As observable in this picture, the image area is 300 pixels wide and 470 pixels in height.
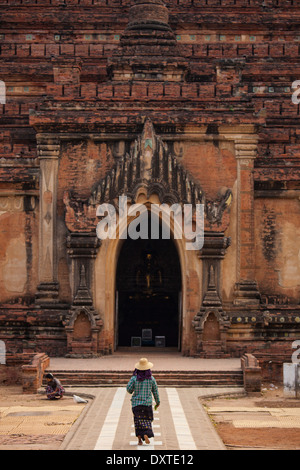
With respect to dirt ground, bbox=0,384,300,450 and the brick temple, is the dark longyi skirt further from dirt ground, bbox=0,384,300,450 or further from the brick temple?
the brick temple

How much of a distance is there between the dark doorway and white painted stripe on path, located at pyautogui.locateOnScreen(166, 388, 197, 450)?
7367 millimetres

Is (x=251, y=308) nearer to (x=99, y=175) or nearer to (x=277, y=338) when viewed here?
(x=277, y=338)

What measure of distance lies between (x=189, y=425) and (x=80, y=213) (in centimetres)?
942

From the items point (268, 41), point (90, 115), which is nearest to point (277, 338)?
point (90, 115)

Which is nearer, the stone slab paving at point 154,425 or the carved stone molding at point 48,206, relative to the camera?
the stone slab paving at point 154,425

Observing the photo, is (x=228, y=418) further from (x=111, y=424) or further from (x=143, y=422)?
(x=143, y=422)

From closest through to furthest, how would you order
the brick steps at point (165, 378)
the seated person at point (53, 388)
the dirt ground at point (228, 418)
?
the dirt ground at point (228, 418) < the seated person at point (53, 388) < the brick steps at point (165, 378)

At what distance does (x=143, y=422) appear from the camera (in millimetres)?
17078

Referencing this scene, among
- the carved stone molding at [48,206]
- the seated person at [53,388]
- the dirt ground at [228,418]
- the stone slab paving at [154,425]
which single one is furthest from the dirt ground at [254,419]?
the carved stone molding at [48,206]

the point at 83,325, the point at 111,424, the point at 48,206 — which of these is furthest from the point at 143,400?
the point at 48,206

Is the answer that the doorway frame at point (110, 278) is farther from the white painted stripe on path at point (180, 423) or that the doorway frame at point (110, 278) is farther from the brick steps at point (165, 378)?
the white painted stripe on path at point (180, 423)

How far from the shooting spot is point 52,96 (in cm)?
2778

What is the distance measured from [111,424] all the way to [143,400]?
1.85 m

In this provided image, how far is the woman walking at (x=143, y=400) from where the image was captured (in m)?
17.0
